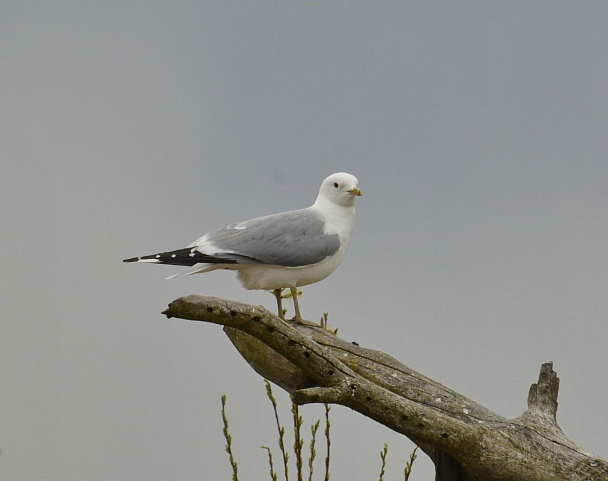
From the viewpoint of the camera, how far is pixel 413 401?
4.40m

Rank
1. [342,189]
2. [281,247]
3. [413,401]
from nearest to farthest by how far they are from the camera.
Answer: [413,401]
[281,247]
[342,189]

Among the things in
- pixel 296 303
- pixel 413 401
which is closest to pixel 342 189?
pixel 296 303

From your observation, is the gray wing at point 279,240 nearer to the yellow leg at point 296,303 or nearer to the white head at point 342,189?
the white head at point 342,189

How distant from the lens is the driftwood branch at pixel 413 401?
394 centimetres

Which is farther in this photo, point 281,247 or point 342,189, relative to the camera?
point 342,189

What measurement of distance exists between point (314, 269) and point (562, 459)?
1535 mm

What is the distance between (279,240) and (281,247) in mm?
44

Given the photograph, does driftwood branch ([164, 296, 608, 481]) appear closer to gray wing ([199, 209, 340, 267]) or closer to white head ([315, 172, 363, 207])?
gray wing ([199, 209, 340, 267])

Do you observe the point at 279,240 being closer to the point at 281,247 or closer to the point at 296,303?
the point at 281,247

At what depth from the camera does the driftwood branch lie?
3941 millimetres

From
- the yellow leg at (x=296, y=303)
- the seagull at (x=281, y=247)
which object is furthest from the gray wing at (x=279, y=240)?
the yellow leg at (x=296, y=303)

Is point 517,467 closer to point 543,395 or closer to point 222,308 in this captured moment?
point 543,395

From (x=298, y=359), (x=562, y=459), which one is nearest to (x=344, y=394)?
(x=298, y=359)

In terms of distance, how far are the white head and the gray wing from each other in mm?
205
